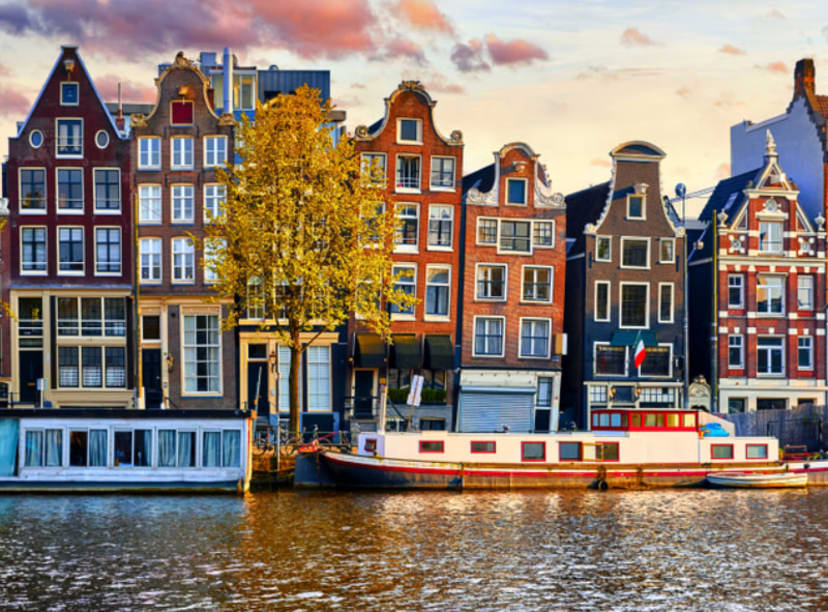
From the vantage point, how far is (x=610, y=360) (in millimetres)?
73188

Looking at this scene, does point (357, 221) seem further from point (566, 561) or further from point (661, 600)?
point (661, 600)

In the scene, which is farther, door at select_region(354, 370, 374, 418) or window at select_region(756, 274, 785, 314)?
window at select_region(756, 274, 785, 314)

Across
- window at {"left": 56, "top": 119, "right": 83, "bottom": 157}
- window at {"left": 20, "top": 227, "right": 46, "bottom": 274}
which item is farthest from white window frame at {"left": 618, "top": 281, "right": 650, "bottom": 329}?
window at {"left": 20, "top": 227, "right": 46, "bottom": 274}

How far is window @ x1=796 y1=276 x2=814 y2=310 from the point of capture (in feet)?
248

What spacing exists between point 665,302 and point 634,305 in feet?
6.45

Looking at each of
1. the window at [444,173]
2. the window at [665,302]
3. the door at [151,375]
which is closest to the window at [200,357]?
the door at [151,375]

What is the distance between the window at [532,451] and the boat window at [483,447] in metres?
1.37

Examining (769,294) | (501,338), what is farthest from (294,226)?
(769,294)

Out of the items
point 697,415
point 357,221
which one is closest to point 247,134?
point 357,221

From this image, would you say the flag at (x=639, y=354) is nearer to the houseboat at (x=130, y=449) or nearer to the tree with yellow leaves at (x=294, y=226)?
the tree with yellow leaves at (x=294, y=226)

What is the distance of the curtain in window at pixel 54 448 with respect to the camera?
5078 cm

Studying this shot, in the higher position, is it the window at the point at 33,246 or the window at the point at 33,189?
the window at the point at 33,189

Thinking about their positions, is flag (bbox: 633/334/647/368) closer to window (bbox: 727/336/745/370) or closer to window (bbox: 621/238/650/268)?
window (bbox: 621/238/650/268)

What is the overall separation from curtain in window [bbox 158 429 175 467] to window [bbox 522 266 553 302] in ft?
89.1
